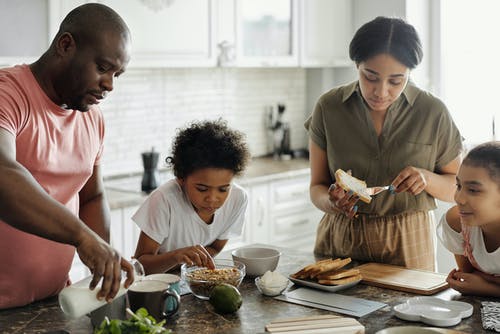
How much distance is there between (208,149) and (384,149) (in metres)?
0.68

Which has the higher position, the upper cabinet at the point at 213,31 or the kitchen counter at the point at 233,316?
the upper cabinet at the point at 213,31

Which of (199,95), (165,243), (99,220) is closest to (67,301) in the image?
(99,220)

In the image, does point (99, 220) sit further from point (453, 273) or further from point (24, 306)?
point (453, 273)

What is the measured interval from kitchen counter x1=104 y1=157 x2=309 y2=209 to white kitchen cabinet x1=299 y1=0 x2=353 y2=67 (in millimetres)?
708

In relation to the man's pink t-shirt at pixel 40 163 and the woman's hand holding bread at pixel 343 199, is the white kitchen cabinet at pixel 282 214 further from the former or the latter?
the man's pink t-shirt at pixel 40 163

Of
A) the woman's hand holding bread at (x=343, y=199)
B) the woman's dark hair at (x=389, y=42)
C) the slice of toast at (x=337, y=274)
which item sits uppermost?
the woman's dark hair at (x=389, y=42)

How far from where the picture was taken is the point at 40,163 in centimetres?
192

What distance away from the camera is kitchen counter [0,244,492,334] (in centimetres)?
181

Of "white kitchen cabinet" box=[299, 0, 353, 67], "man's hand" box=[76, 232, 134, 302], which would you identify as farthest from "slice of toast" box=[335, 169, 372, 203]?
"white kitchen cabinet" box=[299, 0, 353, 67]

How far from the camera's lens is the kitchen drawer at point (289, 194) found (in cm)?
447

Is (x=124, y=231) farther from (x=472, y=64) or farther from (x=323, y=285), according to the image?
(x=472, y=64)

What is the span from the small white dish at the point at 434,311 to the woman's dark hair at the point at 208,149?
2.52 feet

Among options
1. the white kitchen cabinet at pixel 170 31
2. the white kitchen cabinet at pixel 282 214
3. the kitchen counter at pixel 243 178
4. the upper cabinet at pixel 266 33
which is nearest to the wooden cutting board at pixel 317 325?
the kitchen counter at pixel 243 178

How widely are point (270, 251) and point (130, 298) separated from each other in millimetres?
674
